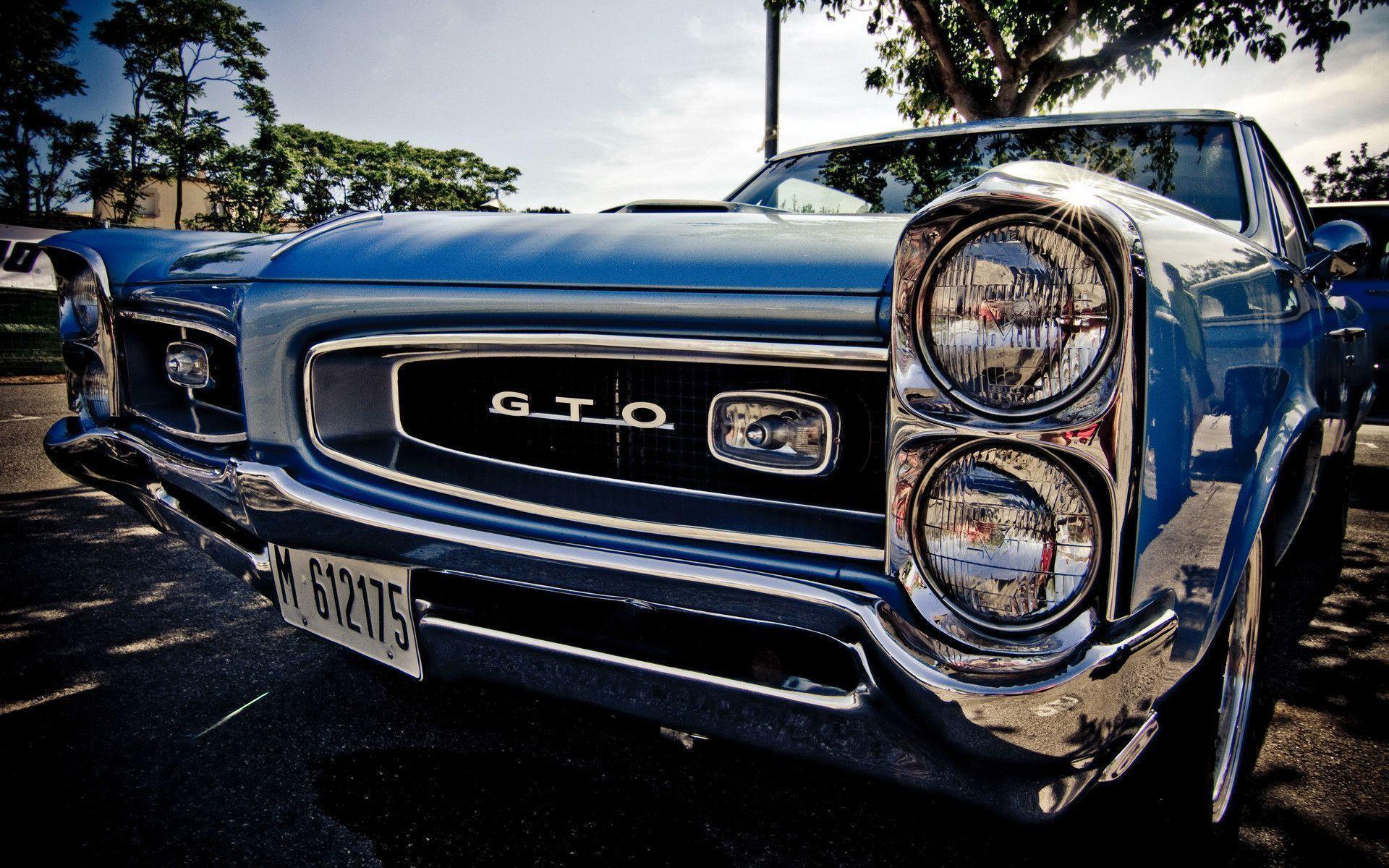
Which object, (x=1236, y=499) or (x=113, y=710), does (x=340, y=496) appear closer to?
(x=113, y=710)

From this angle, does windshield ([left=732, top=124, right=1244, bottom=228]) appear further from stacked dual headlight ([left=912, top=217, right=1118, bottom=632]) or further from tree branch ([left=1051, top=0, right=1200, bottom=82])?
tree branch ([left=1051, top=0, right=1200, bottom=82])

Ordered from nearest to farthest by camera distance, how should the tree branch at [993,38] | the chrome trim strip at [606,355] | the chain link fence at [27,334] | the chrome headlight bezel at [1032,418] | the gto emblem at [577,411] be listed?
1. the chrome headlight bezel at [1032,418]
2. the chrome trim strip at [606,355]
3. the gto emblem at [577,411]
4. the tree branch at [993,38]
5. the chain link fence at [27,334]

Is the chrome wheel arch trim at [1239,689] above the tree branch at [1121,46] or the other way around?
the other way around

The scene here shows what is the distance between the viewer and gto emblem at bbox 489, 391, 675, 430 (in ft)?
4.28

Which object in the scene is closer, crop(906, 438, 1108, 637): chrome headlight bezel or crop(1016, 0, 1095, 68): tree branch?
crop(906, 438, 1108, 637): chrome headlight bezel

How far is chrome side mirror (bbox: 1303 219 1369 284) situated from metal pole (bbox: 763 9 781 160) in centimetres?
601

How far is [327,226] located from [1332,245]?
8.51 feet

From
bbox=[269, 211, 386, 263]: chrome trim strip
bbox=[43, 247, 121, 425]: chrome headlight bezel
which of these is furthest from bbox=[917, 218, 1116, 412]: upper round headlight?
bbox=[43, 247, 121, 425]: chrome headlight bezel

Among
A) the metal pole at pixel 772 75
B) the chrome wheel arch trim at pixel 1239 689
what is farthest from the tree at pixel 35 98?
the chrome wheel arch trim at pixel 1239 689

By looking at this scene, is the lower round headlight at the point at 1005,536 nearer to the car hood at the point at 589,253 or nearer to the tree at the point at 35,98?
the car hood at the point at 589,253

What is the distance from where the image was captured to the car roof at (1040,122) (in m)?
2.19

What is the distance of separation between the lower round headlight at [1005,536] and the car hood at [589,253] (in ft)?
0.95

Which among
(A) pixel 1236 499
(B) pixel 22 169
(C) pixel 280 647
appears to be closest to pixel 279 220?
(B) pixel 22 169

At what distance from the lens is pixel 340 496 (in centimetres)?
144
